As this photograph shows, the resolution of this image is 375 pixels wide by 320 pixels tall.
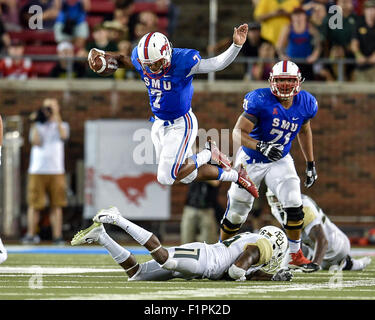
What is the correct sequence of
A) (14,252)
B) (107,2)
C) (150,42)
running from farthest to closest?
1. (107,2)
2. (14,252)
3. (150,42)

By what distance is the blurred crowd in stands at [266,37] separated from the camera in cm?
1535

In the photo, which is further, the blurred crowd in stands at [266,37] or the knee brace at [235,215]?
the blurred crowd in stands at [266,37]

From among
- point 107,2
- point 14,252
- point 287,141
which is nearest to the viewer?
point 287,141

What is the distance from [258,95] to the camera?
30.7 feet

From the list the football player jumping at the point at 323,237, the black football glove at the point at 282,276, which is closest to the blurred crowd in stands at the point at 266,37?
the football player jumping at the point at 323,237

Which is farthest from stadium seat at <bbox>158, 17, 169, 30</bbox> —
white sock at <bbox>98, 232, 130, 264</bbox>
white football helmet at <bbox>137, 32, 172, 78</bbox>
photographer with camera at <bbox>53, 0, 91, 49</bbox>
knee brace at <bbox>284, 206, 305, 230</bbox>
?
white sock at <bbox>98, 232, 130, 264</bbox>

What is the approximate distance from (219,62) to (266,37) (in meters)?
7.05

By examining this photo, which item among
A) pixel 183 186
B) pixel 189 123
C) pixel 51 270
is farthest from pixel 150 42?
pixel 183 186

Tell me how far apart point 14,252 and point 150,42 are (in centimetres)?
428

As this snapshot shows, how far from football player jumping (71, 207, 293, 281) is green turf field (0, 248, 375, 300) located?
11 cm

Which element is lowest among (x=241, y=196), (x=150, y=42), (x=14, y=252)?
(x=14, y=252)

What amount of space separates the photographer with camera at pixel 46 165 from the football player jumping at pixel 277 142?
17.5ft

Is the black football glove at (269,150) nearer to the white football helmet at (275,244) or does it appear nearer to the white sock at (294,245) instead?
the white sock at (294,245)

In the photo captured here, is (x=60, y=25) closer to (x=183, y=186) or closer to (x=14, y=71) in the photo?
(x=14, y=71)
